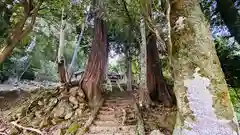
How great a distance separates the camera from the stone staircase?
4688mm

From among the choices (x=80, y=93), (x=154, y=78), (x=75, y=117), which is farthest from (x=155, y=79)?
(x=75, y=117)

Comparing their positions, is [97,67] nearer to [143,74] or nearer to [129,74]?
[129,74]

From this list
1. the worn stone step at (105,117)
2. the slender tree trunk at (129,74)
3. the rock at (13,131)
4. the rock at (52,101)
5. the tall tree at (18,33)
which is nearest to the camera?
the rock at (13,131)

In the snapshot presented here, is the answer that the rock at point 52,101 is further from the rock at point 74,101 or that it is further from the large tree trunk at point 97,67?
the large tree trunk at point 97,67

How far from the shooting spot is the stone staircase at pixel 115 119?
15.4ft

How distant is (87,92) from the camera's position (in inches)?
229

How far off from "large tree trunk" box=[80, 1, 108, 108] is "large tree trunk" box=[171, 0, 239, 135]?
349cm

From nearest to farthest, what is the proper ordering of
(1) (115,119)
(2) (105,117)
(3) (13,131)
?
(3) (13,131), (1) (115,119), (2) (105,117)

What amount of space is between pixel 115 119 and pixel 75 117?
935 millimetres

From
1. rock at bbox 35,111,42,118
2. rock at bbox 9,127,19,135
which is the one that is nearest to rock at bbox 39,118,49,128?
rock at bbox 35,111,42,118

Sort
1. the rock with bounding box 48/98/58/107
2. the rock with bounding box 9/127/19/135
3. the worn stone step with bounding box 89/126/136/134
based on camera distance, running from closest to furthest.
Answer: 1. the worn stone step with bounding box 89/126/136/134
2. the rock with bounding box 9/127/19/135
3. the rock with bounding box 48/98/58/107

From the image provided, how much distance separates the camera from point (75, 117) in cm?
532

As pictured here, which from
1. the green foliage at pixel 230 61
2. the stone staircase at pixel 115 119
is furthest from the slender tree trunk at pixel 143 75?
the green foliage at pixel 230 61

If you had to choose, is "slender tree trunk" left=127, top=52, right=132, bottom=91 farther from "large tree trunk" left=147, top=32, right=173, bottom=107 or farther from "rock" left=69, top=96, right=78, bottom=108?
"rock" left=69, top=96, right=78, bottom=108
